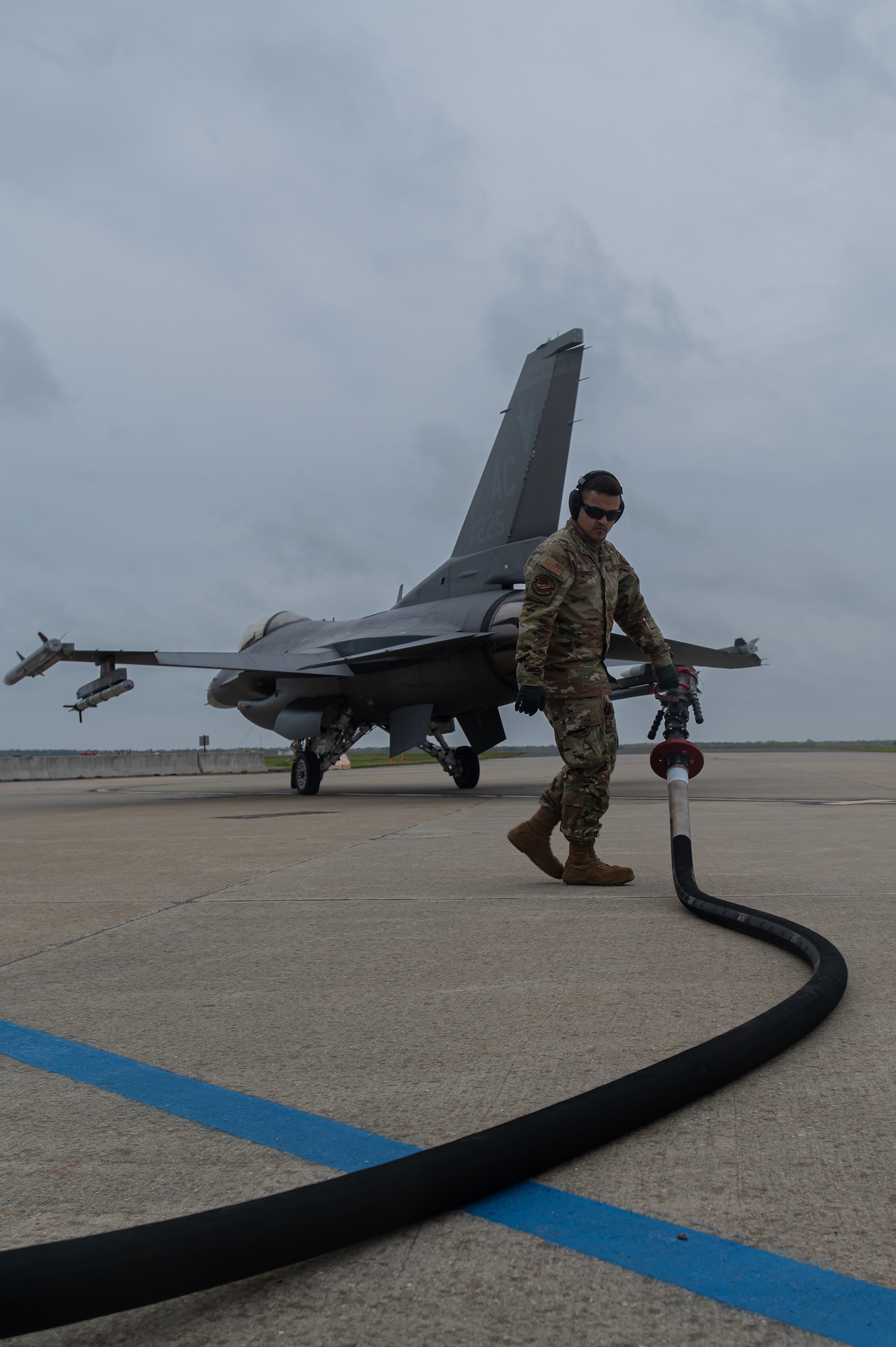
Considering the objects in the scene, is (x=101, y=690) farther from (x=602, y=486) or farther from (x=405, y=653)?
(x=602, y=486)

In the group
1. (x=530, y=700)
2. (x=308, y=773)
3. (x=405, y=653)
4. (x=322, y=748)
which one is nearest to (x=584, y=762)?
(x=530, y=700)

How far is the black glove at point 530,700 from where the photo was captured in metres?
4.53

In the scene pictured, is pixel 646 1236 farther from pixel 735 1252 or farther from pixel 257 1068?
pixel 257 1068

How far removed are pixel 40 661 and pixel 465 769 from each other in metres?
6.99

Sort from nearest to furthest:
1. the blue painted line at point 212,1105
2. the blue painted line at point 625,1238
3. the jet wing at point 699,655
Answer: the blue painted line at point 625,1238 < the blue painted line at point 212,1105 < the jet wing at point 699,655

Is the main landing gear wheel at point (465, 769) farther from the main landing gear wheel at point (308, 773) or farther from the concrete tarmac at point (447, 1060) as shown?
the concrete tarmac at point (447, 1060)

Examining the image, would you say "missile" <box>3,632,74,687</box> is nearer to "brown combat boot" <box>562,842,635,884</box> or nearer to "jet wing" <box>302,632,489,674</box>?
"jet wing" <box>302,632,489,674</box>

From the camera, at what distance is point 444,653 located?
12.7 m

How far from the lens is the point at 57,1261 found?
1003mm

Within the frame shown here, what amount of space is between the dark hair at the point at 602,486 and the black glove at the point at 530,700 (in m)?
1.14

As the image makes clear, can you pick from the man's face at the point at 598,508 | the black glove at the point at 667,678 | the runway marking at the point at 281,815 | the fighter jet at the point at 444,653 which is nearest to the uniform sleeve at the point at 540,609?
the man's face at the point at 598,508

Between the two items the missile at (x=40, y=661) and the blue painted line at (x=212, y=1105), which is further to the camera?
the missile at (x=40, y=661)

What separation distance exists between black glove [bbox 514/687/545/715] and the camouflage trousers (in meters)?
0.25

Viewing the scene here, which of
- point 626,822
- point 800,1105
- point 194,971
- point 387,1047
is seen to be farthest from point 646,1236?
point 626,822
